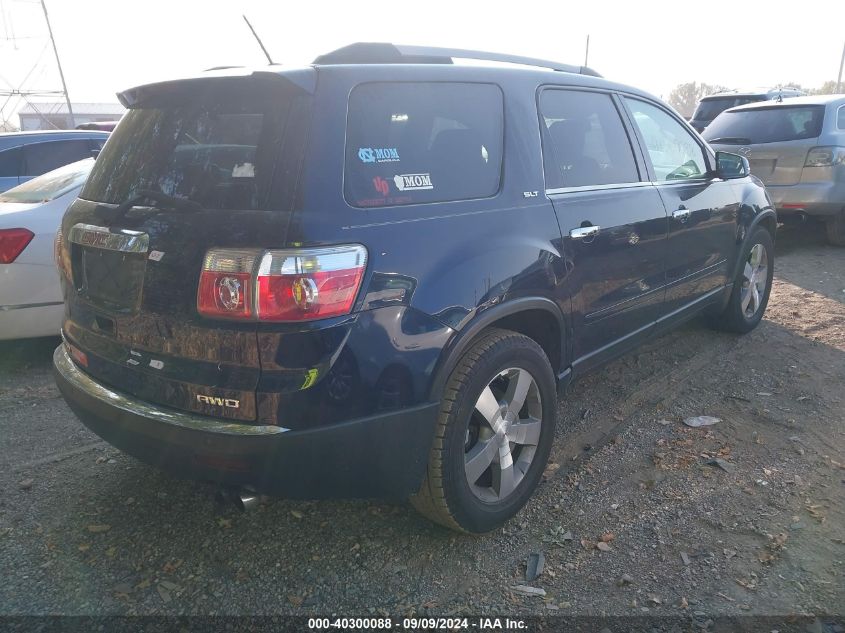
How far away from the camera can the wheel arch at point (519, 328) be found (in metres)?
2.33

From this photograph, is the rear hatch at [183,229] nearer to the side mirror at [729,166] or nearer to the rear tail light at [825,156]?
the side mirror at [729,166]

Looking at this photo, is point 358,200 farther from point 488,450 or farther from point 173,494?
point 173,494

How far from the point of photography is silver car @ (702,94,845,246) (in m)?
7.20

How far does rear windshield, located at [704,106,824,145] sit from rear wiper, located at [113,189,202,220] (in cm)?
734

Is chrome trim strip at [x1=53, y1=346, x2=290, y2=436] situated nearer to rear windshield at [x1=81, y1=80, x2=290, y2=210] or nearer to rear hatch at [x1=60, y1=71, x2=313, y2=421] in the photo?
rear hatch at [x1=60, y1=71, x2=313, y2=421]

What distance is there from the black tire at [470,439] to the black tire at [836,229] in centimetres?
653

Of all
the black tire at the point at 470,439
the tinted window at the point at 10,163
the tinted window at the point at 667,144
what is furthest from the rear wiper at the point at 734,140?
the tinted window at the point at 10,163

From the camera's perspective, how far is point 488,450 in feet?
8.66

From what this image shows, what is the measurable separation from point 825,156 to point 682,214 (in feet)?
14.9

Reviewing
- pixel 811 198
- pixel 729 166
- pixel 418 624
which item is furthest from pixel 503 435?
pixel 811 198

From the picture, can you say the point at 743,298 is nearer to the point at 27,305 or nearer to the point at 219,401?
the point at 219,401

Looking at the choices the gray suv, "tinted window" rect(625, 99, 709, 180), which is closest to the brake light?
"tinted window" rect(625, 99, 709, 180)

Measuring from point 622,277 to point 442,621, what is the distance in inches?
75.5

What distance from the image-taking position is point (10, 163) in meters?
6.33
